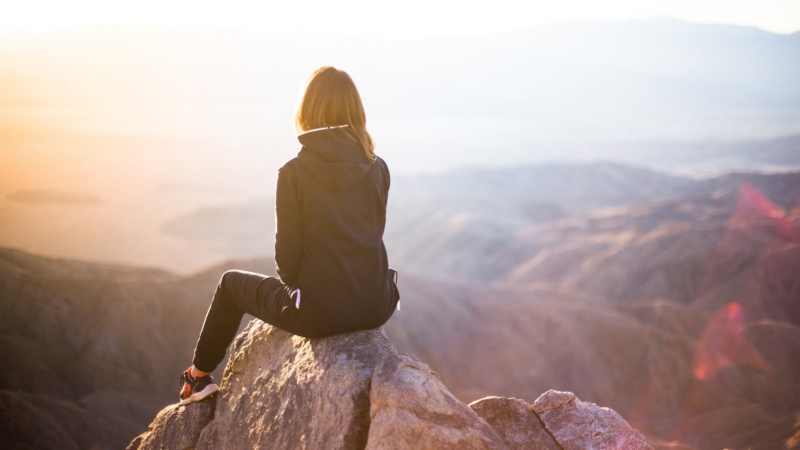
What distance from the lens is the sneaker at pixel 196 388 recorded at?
4.78 meters

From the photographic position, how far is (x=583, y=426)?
4.79m

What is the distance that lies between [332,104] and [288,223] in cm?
81

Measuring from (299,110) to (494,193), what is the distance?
362ft

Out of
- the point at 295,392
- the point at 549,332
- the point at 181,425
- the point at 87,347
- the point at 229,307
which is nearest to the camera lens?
the point at 295,392

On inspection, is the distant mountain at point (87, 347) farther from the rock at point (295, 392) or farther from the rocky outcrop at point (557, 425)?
the rocky outcrop at point (557, 425)

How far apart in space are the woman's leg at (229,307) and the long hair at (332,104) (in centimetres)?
120

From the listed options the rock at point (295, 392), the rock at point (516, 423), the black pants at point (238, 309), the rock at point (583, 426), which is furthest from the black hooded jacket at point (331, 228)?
the rock at point (583, 426)

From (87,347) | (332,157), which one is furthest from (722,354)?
(332,157)

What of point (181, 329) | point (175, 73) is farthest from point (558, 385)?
point (175, 73)

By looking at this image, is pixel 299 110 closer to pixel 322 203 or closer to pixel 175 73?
pixel 322 203

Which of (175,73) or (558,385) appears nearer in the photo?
(558,385)

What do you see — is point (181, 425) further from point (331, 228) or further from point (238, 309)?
point (331, 228)

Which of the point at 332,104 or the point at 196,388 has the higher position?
the point at 332,104

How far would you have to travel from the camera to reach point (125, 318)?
63.3 ft
